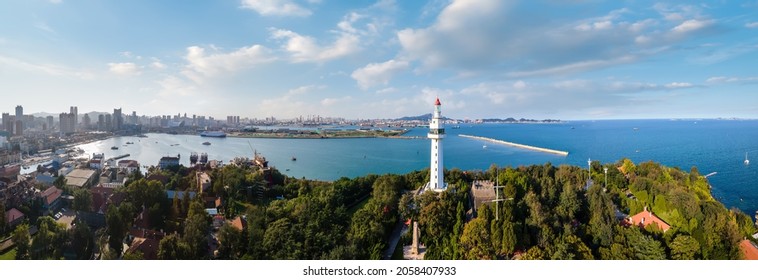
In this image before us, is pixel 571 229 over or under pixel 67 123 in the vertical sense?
under

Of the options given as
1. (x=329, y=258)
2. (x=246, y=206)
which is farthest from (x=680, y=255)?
(x=246, y=206)

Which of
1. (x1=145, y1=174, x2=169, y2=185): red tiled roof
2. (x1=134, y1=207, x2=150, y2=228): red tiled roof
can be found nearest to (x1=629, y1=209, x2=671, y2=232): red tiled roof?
(x1=134, y1=207, x2=150, y2=228): red tiled roof

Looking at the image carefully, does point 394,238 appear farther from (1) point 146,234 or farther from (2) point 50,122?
(2) point 50,122

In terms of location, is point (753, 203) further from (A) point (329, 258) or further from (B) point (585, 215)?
(A) point (329, 258)

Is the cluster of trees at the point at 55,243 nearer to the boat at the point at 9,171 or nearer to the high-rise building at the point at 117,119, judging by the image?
the boat at the point at 9,171

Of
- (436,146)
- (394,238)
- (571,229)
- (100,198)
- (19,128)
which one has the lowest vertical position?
(394,238)

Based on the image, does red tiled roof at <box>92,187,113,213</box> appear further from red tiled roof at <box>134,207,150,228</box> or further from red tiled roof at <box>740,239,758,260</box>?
red tiled roof at <box>740,239,758,260</box>

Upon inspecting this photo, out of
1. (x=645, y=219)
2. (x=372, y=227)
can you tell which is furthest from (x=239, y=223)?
(x=645, y=219)
